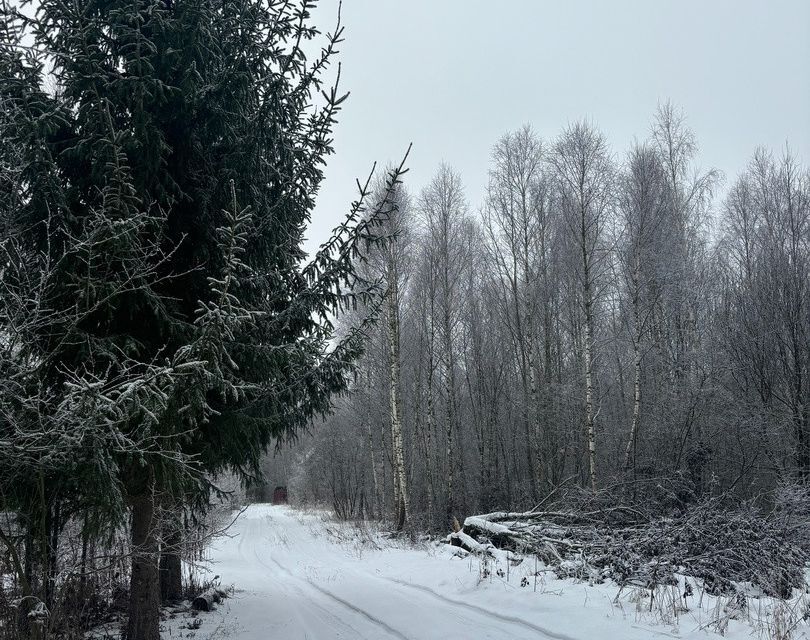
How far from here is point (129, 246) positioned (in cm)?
516

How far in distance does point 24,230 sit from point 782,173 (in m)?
22.5

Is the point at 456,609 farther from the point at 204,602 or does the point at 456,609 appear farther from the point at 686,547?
the point at 204,602

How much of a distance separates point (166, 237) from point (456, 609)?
6.00m

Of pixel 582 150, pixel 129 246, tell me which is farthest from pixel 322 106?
pixel 582 150

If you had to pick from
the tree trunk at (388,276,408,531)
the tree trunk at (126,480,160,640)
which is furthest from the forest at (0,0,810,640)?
the tree trunk at (388,276,408,531)

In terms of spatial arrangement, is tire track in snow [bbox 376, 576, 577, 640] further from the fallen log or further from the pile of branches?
the fallen log

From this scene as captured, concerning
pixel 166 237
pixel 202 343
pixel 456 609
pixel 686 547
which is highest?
pixel 166 237

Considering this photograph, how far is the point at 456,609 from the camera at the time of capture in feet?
23.7

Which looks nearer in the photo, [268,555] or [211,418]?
[211,418]

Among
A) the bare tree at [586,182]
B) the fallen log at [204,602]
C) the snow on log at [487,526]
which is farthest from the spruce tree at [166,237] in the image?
the bare tree at [586,182]

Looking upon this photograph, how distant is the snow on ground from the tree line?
442 centimetres

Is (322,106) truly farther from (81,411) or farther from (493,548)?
(493,548)

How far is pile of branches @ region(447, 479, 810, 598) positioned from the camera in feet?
23.9

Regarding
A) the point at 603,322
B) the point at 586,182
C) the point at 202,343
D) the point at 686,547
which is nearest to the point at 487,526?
the point at 686,547
